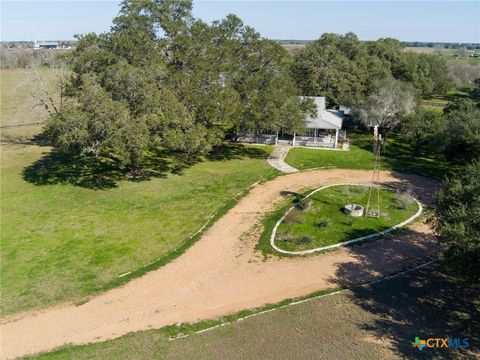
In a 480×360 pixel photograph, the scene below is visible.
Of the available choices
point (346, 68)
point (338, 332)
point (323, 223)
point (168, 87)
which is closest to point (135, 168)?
point (168, 87)

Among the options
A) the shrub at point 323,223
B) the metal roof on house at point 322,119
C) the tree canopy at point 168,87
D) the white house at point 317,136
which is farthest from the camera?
the white house at point 317,136

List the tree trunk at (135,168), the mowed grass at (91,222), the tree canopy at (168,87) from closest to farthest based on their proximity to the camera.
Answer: the mowed grass at (91,222), the tree canopy at (168,87), the tree trunk at (135,168)

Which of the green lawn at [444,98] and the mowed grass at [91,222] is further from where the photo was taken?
the green lawn at [444,98]

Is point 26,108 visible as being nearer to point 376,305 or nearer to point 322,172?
point 322,172

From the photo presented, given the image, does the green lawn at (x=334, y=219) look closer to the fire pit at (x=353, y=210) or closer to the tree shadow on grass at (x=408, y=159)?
the fire pit at (x=353, y=210)

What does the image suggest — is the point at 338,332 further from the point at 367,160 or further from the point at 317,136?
the point at 317,136

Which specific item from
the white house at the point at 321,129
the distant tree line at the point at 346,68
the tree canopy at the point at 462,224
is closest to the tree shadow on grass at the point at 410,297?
the tree canopy at the point at 462,224

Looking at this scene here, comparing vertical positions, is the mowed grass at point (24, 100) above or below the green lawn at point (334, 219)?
above
